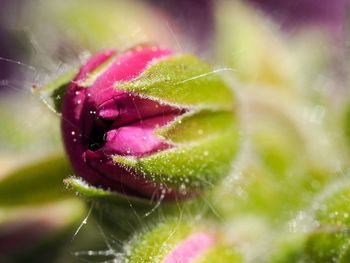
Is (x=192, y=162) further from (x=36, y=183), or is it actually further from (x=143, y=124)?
(x=36, y=183)

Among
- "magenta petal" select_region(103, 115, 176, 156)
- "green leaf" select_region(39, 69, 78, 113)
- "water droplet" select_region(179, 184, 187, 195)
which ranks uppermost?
"green leaf" select_region(39, 69, 78, 113)

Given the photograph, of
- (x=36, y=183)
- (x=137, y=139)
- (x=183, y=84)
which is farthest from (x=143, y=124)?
(x=36, y=183)

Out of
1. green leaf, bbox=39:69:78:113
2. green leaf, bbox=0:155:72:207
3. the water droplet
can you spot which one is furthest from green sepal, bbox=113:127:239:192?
green leaf, bbox=0:155:72:207

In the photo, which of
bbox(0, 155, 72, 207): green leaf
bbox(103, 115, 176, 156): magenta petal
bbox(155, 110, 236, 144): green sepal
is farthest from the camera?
bbox(0, 155, 72, 207): green leaf

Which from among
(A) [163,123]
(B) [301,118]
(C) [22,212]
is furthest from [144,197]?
(B) [301,118]

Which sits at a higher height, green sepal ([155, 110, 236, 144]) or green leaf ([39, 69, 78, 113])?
green leaf ([39, 69, 78, 113])

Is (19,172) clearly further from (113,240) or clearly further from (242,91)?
(242,91)

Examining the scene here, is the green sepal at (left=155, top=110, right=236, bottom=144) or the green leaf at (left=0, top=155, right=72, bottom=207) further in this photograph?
the green leaf at (left=0, top=155, right=72, bottom=207)

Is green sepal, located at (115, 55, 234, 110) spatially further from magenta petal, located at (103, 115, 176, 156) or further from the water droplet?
the water droplet

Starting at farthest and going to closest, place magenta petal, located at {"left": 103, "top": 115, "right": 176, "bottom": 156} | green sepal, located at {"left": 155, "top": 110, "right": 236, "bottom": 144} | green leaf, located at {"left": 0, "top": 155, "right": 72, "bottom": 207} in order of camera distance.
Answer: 1. green leaf, located at {"left": 0, "top": 155, "right": 72, "bottom": 207}
2. green sepal, located at {"left": 155, "top": 110, "right": 236, "bottom": 144}
3. magenta petal, located at {"left": 103, "top": 115, "right": 176, "bottom": 156}
